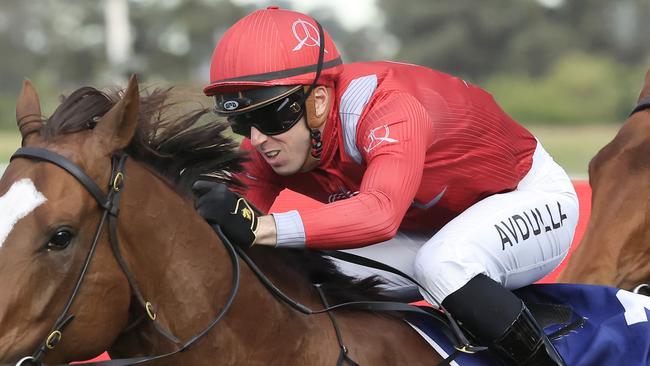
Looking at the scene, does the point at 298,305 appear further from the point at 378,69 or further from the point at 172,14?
the point at 172,14

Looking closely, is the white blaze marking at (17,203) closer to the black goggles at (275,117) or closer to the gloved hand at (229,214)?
the gloved hand at (229,214)

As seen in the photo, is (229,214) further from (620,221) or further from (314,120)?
(620,221)

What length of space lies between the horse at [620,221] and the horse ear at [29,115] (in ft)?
7.78

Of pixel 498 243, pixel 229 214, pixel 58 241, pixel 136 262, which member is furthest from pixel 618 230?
pixel 58 241

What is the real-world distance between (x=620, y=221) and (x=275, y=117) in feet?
6.02

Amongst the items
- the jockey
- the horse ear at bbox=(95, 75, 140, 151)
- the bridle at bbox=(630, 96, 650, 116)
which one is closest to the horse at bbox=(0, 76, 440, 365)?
the horse ear at bbox=(95, 75, 140, 151)

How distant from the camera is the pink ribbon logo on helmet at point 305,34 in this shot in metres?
3.04

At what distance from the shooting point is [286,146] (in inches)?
122

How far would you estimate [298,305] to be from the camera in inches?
115

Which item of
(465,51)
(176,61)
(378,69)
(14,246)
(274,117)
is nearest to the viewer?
(14,246)

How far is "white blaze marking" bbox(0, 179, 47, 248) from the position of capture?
2.31 metres

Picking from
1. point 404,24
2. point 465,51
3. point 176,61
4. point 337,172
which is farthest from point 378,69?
point 404,24

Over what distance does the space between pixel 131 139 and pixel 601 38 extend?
49.3 m

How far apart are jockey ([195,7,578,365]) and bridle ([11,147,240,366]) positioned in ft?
1.09
